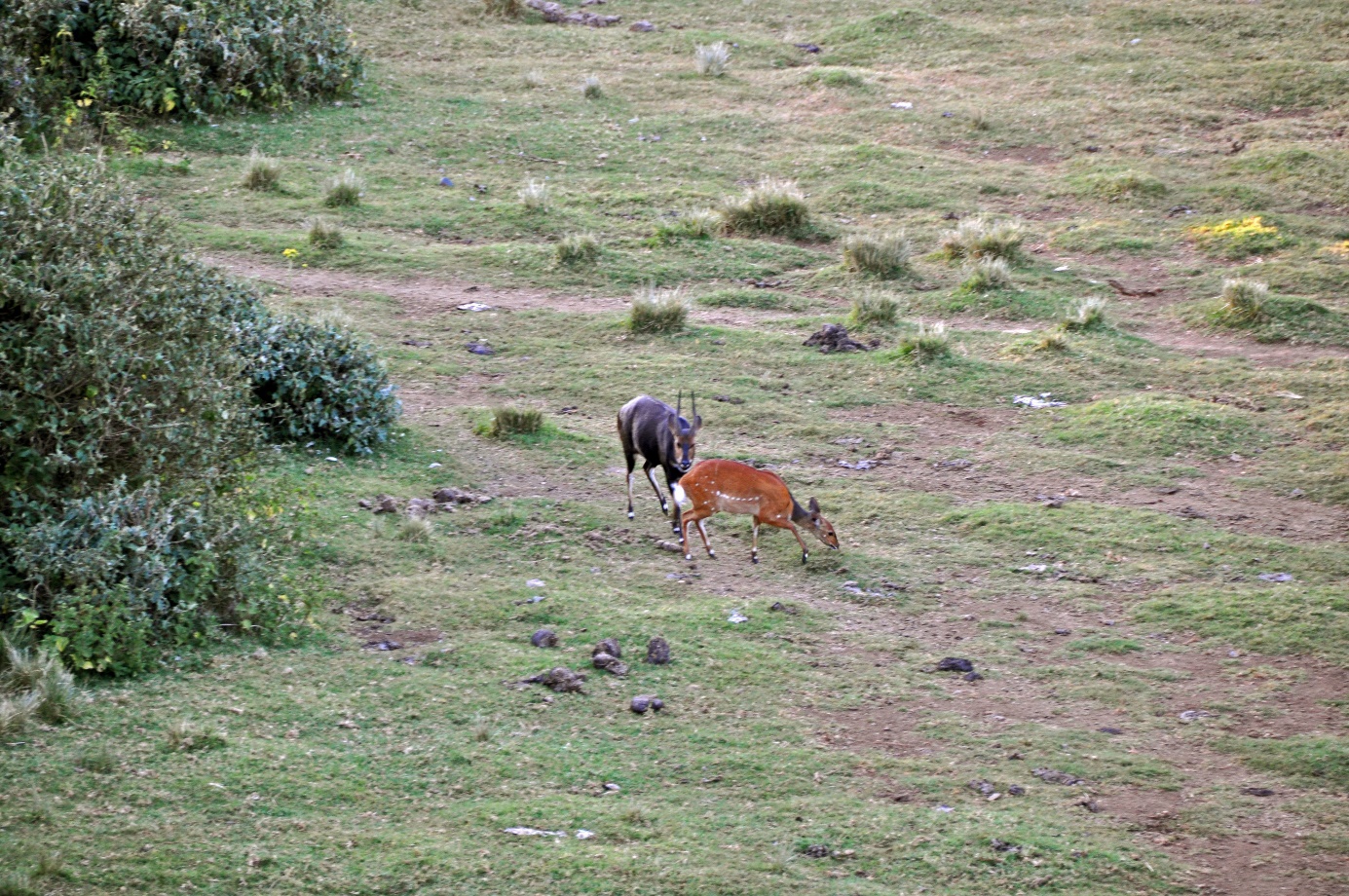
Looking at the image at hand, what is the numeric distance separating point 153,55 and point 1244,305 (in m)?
12.8

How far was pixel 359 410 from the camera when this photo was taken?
31.5 feet

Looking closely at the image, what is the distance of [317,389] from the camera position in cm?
952

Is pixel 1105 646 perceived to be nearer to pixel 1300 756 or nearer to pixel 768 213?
pixel 1300 756

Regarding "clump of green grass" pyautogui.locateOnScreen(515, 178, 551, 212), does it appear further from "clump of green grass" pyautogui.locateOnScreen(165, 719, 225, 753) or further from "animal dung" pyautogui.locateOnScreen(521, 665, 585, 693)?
"clump of green grass" pyautogui.locateOnScreen(165, 719, 225, 753)

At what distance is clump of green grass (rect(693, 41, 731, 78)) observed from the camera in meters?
21.0

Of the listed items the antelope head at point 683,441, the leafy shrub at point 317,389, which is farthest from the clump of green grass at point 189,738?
the leafy shrub at point 317,389

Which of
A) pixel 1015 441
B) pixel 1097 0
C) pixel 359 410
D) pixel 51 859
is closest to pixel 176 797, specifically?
pixel 51 859

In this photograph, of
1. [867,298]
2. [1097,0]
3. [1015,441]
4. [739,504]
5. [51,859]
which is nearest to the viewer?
[51,859]

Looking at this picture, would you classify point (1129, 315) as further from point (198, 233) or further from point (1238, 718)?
point (198, 233)

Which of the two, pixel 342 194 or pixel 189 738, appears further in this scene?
pixel 342 194

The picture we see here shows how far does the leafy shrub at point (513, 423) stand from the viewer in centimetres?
1009

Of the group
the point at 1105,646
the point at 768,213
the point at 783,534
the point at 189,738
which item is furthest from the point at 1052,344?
the point at 189,738

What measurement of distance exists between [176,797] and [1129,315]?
37.1ft

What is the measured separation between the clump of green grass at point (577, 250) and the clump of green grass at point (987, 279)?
153 inches
